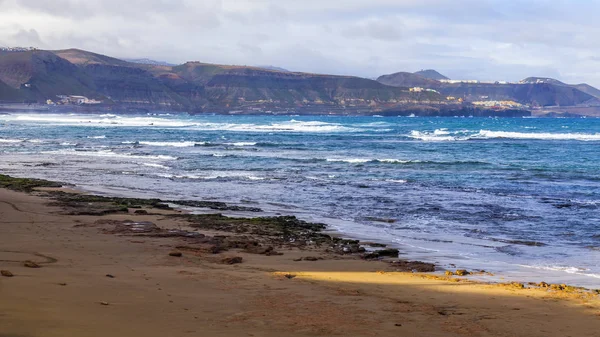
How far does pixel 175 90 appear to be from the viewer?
181500mm

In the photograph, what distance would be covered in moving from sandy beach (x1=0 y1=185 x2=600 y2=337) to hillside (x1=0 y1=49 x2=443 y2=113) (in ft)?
477

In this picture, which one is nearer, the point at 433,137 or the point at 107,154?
the point at 107,154

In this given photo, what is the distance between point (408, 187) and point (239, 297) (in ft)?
55.5

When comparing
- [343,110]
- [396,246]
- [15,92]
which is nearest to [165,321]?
[396,246]

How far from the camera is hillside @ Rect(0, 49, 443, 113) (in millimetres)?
161625

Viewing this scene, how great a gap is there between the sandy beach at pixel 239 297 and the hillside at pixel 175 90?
14543 cm

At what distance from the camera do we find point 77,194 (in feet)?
61.1

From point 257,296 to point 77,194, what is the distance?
1206 centimetres

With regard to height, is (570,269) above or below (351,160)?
above

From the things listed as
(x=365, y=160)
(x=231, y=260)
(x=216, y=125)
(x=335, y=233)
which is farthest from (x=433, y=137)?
(x=231, y=260)

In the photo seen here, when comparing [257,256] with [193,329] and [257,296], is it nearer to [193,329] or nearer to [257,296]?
[257,296]

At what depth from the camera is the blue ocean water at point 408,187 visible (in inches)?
524

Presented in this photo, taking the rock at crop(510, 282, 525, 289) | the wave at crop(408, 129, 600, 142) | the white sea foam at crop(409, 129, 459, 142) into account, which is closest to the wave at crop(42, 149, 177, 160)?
the white sea foam at crop(409, 129, 459, 142)

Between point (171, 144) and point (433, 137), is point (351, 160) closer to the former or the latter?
point (171, 144)
